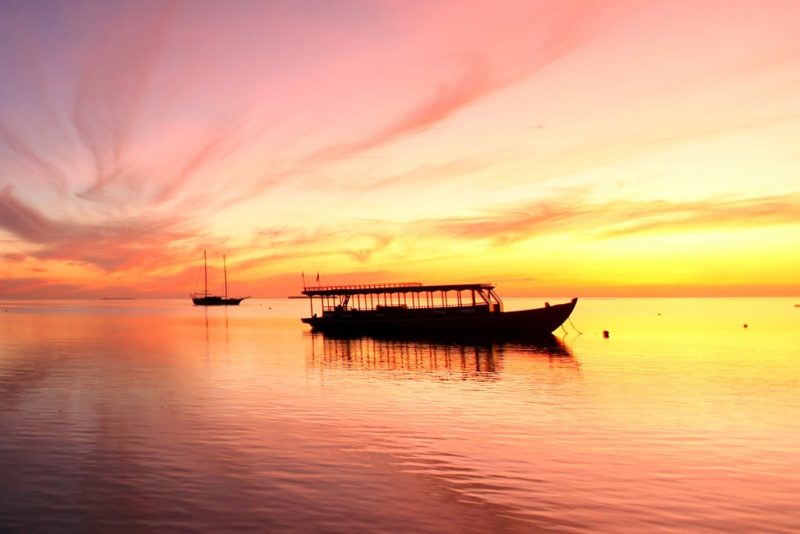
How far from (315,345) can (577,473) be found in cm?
5343

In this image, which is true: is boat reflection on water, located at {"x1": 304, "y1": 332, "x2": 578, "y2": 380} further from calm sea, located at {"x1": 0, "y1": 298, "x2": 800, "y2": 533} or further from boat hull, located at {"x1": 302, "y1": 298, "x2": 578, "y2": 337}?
boat hull, located at {"x1": 302, "y1": 298, "x2": 578, "y2": 337}

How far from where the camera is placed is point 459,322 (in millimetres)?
74688

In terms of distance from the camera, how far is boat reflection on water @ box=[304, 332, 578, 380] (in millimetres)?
45594

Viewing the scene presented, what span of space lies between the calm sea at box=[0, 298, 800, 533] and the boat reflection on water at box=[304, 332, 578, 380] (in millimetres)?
1172

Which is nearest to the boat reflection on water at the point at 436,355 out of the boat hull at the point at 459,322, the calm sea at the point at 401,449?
the calm sea at the point at 401,449

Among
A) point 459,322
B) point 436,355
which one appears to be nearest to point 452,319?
point 459,322

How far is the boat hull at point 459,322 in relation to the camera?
7369cm

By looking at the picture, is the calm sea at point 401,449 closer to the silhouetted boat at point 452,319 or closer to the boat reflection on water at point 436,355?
the boat reflection on water at point 436,355

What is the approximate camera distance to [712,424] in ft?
83.3

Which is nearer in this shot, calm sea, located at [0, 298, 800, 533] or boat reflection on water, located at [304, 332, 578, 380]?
calm sea, located at [0, 298, 800, 533]

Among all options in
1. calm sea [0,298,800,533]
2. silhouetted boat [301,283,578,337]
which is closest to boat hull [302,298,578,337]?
silhouetted boat [301,283,578,337]

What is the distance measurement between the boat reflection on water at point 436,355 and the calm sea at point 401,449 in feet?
3.84

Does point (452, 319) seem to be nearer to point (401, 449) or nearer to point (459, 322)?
point (459, 322)

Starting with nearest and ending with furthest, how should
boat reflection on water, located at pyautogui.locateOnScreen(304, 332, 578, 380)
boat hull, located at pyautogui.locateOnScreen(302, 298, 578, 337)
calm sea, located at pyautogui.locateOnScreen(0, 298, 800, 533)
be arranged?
calm sea, located at pyautogui.locateOnScreen(0, 298, 800, 533), boat reflection on water, located at pyautogui.locateOnScreen(304, 332, 578, 380), boat hull, located at pyautogui.locateOnScreen(302, 298, 578, 337)
